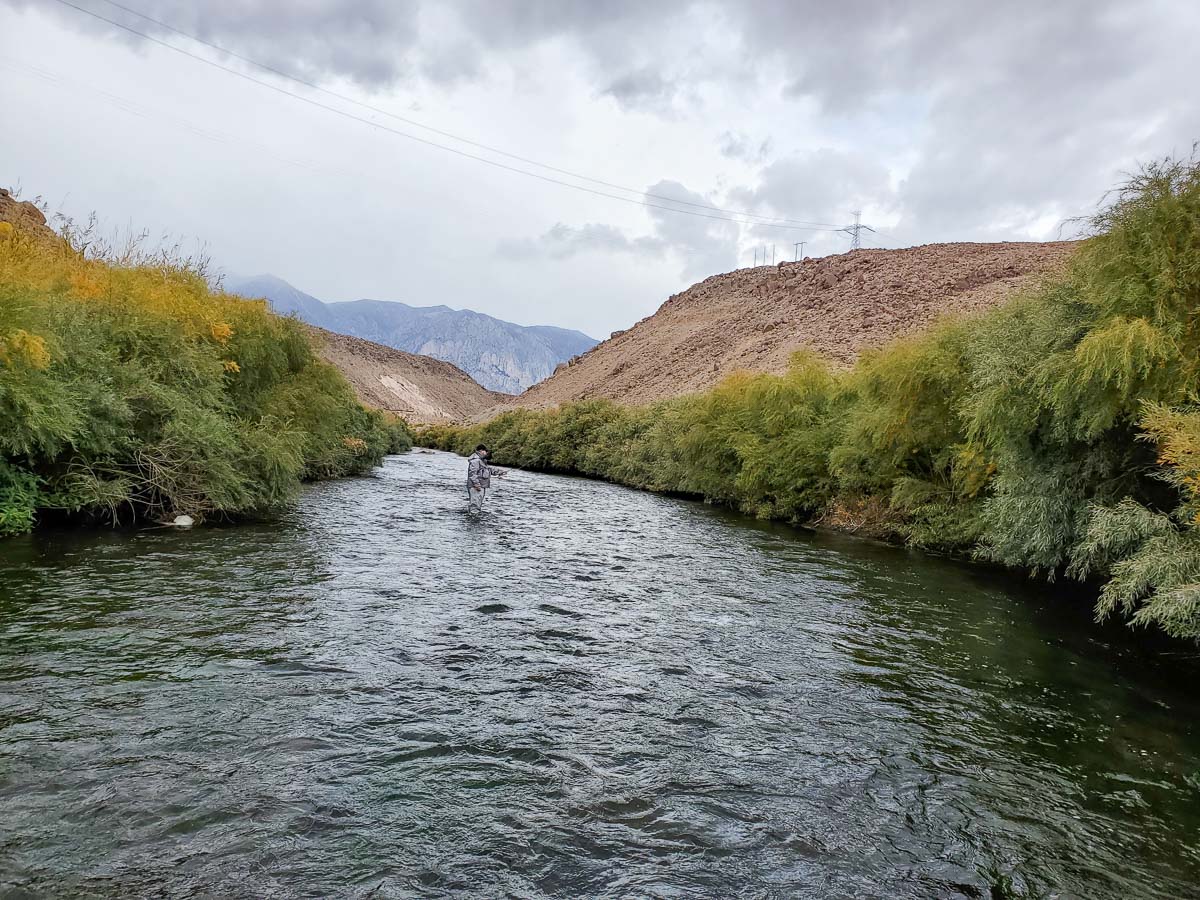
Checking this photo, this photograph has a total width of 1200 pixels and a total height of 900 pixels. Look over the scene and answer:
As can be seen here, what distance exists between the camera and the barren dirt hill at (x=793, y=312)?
68125 millimetres

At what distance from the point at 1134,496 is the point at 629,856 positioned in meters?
14.5

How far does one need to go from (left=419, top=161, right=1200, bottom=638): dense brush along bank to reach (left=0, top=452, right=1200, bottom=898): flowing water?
238cm

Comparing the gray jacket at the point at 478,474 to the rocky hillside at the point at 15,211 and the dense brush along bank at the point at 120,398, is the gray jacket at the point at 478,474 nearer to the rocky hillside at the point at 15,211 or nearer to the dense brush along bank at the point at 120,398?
the dense brush along bank at the point at 120,398

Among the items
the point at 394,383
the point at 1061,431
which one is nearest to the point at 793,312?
the point at 1061,431

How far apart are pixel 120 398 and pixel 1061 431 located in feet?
78.4

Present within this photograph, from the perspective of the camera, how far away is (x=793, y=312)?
9088cm

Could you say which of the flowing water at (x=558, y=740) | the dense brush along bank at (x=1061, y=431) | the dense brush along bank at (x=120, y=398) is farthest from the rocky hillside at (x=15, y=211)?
the dense brush along bank at (x=1061, y=431)

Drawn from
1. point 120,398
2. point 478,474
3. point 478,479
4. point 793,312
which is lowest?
point 478,479

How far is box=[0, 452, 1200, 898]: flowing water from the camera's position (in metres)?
5.83

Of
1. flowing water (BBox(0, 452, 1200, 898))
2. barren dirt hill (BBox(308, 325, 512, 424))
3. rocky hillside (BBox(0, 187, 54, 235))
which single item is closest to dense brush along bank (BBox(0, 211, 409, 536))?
flowing water (BBox(0, 452, 1200, 898))

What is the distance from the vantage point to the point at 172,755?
7090mm

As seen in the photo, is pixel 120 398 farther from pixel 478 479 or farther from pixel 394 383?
pixel 394 383

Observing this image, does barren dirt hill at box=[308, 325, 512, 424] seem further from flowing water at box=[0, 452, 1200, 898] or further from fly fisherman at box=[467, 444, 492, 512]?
flowing water at box=[0, 452, 1200, 898]

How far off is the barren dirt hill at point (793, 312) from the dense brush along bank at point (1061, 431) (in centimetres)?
2059
